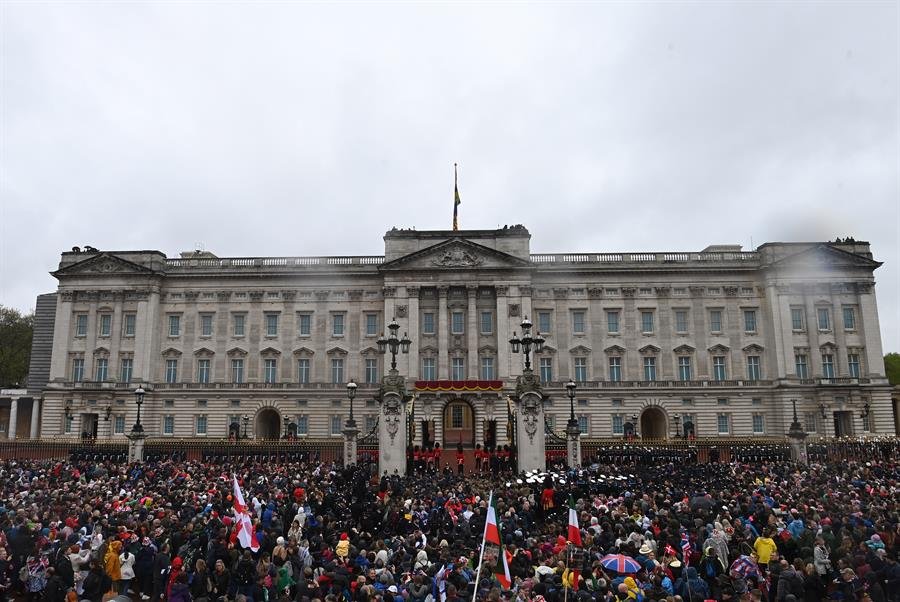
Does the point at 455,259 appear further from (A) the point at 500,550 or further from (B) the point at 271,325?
(A) the point at 500,550

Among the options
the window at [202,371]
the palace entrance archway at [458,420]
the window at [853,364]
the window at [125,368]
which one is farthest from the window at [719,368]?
the window at [125,368]

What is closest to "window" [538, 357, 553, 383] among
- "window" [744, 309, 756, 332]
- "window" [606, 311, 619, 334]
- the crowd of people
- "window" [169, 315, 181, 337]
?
"window" [606, 311, 619, 334]

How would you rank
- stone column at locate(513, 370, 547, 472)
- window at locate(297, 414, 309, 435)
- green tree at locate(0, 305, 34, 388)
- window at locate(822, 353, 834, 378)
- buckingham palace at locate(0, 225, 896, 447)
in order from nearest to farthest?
stone column at locate(513, 370, 547, 472), window at locate(822, 353, 834, 378), buckingham palace at locate(0, 225, 896, 447), window at locate(297, 414, 309, 435), green tree at locate(0, 305, 34, 388)

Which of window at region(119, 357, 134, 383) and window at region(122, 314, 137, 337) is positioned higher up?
window at region(122, 314, 137, 337)

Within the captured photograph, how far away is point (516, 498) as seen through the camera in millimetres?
23500

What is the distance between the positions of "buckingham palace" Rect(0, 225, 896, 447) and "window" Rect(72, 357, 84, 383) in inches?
4.7

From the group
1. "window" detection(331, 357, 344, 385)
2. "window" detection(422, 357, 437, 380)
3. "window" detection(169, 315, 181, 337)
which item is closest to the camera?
"window" detection(422, 357, 437, 380)

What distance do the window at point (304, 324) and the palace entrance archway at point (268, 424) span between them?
749 cm

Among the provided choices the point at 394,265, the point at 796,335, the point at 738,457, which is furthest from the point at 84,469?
the point at 796,335

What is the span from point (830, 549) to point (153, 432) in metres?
58.7

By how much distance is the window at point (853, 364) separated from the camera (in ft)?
200

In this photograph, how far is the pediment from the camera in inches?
2517

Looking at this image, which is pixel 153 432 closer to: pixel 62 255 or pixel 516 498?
pixel 62 255

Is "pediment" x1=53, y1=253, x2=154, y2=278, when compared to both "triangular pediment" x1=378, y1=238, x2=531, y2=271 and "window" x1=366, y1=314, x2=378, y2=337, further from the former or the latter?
"triangular pediment" x1=378, y1=238, x2=531, y2=271
